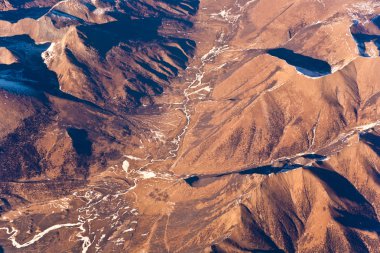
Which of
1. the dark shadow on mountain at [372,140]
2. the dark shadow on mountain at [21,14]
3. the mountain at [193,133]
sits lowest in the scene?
the dark shadow on mountain at [21,14]

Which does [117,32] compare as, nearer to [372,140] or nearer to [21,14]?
[21,14]

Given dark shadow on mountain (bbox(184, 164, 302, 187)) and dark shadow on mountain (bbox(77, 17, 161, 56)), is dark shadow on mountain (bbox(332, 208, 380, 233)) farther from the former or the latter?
dark shadow on mountain (bbox(77, 17, 161, 56))

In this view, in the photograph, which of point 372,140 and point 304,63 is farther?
point 304,63

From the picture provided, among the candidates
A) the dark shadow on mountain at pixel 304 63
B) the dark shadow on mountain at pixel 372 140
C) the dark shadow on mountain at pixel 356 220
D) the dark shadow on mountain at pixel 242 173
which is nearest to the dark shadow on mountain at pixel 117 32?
the dark shadow on mountain at pixel 304 63

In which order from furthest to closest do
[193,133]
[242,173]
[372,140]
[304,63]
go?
[304,63] → [193,133] → [372,140] → [242,173]

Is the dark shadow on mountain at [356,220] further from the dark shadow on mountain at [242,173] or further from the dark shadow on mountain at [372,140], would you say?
the dark shadow on mountain at [372,140]

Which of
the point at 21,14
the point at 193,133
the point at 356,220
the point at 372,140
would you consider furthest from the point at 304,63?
the point at 21,14

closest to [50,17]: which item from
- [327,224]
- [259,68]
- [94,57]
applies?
[94,57]

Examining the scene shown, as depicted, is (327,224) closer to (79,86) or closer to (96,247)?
(96,247)

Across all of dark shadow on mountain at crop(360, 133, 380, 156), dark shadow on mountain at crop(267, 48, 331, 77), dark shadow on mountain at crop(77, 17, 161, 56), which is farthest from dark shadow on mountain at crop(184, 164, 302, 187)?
dark shadow on mountain at crop(77, 17, 161, 56)
